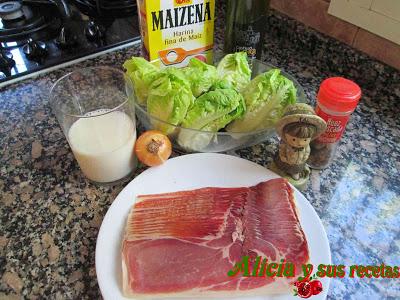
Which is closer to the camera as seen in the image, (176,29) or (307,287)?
(307,287)

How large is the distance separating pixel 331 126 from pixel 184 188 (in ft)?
1.04

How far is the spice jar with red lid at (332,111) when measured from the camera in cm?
61

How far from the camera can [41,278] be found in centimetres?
55

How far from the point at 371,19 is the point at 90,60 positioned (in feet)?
2.55

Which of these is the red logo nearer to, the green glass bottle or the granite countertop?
the granite countertop

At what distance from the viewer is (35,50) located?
934mm

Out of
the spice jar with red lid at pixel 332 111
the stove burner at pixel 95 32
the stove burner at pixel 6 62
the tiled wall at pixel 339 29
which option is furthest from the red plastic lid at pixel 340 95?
the stove burner at pixel 6 62

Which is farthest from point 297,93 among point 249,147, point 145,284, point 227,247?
point 145,284

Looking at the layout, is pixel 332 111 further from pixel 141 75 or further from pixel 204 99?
pixel 141 75

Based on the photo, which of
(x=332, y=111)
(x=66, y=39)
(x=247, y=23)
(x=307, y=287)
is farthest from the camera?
(x=66, y=39)

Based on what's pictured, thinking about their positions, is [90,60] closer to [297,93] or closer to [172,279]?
[297,93]

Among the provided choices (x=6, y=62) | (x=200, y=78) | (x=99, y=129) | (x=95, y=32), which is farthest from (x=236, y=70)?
(x=6, y=62)

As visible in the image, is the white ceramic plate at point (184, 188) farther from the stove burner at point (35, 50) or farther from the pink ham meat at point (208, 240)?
the stove burner at point (35, 50)

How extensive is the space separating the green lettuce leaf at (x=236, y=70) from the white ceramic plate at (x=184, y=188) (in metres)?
0.20
